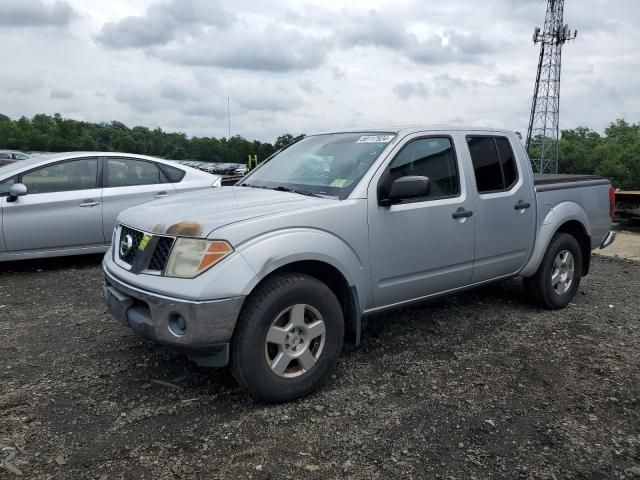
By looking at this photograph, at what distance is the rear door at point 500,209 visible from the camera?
14.3 feet

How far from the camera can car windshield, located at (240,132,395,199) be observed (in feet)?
12.2

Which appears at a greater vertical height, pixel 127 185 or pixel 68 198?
pixel 127 185

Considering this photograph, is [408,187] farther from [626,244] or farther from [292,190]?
[626,244]

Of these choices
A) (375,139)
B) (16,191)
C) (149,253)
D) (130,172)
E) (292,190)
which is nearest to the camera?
(149,253)

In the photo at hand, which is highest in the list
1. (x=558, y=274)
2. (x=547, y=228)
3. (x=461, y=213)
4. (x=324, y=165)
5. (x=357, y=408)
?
(x=324, y=165)

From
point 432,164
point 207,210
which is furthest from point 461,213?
point 207,210

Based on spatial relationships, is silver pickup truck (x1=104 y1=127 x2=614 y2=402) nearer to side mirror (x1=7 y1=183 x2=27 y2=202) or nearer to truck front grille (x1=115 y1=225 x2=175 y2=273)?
truck front grille (x1=115 y1=225 x2=175 y2=273)

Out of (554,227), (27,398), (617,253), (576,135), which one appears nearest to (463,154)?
(554,227)

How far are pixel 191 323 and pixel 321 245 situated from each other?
3.01 ft

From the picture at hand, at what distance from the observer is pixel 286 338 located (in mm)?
3146

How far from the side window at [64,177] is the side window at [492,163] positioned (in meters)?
4.76

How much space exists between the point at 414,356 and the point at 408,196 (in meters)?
1.31

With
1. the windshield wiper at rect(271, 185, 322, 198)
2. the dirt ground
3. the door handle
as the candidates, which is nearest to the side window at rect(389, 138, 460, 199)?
the door handle

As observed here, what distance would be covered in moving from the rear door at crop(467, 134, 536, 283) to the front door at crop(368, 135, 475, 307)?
174 millimetres
